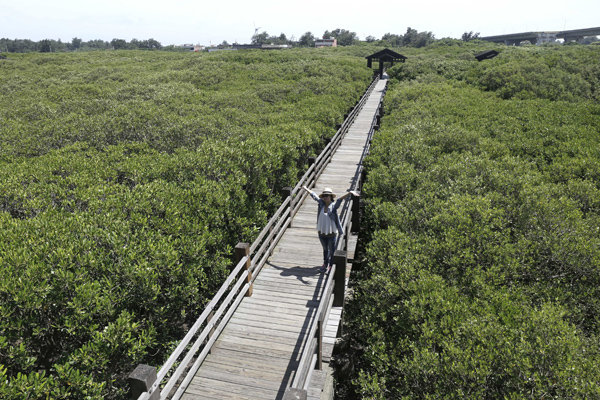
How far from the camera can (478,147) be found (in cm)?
1778

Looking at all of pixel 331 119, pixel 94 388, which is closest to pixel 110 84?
pixel 331 119

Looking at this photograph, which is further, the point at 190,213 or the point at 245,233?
the point at 245,233

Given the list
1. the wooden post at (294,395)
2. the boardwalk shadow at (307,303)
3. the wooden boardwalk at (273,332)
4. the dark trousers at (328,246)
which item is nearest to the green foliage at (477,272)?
the dark trousers at (328,246)

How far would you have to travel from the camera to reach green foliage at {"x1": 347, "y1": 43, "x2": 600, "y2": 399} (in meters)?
6.74

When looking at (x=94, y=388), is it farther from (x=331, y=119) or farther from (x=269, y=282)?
(x=331, y=119)

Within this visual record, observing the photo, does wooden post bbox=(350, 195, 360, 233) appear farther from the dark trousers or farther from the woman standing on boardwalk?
the woman standing on boardwalk

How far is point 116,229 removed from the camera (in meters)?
8.14

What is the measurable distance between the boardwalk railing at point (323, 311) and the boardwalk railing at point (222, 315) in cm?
3

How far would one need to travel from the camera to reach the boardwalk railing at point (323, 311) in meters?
6.11

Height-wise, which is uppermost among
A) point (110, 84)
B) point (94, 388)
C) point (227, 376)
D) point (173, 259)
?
point (110, 84)

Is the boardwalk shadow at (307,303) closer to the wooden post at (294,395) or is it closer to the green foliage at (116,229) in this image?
the wooden post at (294,395)

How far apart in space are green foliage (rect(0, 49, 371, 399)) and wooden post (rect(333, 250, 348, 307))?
3.20 metres

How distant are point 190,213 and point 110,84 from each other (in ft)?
111

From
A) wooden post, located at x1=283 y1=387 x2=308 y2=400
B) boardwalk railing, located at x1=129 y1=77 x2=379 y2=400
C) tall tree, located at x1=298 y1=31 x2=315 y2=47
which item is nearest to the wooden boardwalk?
boardwalk railing, located at x1=129 y1=77 x2=379 y2=400
